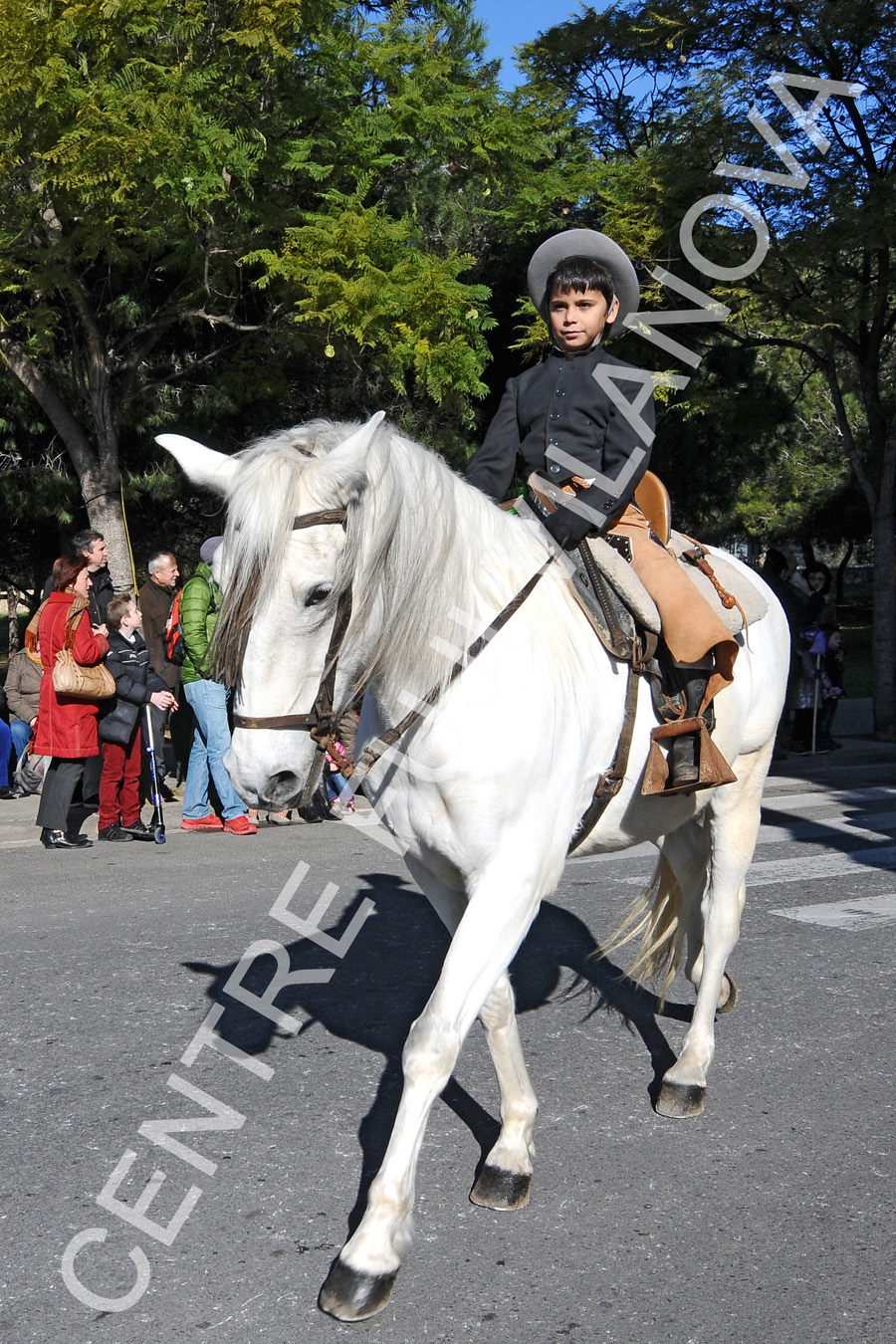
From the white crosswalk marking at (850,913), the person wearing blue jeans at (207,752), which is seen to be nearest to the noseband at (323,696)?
the white crosswalk marking at (850,913)

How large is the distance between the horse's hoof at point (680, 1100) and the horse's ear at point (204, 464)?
2.41m

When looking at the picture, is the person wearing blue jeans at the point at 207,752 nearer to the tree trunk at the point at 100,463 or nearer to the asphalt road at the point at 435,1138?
the asphalt road at the point at 435,1138

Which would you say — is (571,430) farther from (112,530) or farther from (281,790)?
(112,530)

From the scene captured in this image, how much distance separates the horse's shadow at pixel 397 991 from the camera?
4.01 metres

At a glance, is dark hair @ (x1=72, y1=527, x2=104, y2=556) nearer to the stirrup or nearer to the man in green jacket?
the man in green jacket

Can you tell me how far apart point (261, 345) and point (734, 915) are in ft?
35.4

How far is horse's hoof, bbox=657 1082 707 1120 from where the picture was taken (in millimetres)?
3877

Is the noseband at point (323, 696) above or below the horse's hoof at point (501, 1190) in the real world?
above

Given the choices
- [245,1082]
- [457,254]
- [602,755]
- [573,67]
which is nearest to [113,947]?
[245,1082]

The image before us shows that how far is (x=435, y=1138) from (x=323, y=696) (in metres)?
1.67

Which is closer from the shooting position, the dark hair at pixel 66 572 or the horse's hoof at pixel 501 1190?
the horse's hoof at pixel 501 1190

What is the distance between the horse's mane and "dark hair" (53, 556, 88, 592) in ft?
20.0

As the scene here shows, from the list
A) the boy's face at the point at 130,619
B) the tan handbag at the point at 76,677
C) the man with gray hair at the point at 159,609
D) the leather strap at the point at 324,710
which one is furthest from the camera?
the man with gray hair at the point at 159,609

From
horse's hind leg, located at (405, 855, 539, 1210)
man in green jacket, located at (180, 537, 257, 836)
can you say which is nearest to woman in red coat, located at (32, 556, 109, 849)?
man in green jacket, located at (180, 537, 257, 836)
